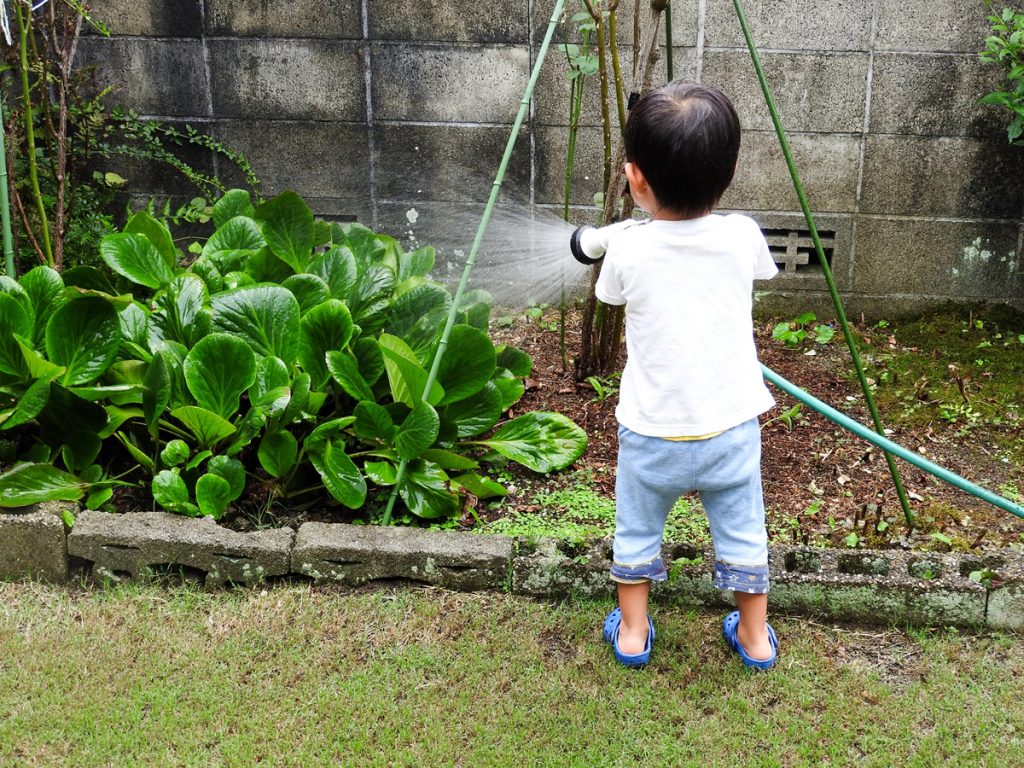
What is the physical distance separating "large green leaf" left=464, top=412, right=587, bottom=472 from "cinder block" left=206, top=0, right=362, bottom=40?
2.11 meters

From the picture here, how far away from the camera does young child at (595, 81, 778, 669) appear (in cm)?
196

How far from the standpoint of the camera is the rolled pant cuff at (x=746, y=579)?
222 cm

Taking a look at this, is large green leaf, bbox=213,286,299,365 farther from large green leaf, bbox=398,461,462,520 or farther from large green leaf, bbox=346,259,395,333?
large green leaf, bbox=398,461,462,520

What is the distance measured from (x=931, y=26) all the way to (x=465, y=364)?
103 inches

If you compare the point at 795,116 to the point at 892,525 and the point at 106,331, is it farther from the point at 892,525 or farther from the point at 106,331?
the point at 106,331

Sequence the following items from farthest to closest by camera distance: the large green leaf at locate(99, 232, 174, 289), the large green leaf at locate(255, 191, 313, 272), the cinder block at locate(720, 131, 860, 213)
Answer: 1. the cinder block at locate(720, 131, 860, 213)
2. the large green leaf at locate(255, 191, 313, 272)
3. the large green leaf at locate(99, 232, 174, 289)

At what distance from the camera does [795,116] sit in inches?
163

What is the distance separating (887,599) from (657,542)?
0.67m

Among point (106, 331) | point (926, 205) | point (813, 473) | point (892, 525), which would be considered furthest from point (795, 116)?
point (106, 331)

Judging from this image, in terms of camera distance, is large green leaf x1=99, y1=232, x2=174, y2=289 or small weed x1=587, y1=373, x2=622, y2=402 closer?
large green leaf x1=99, y1=232, x2=174, y2=289

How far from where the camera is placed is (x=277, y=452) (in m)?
2.76

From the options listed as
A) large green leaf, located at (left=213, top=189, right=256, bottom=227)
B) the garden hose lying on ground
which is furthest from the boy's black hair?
large green leaf, located at (left=213, top=189, right=256, bottom=227)

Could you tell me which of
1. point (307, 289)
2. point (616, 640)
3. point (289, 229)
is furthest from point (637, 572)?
point (289, 229)

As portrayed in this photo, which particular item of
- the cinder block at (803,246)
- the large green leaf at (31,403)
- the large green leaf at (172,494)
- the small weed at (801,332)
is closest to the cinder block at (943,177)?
the cinder block at (803,246)
